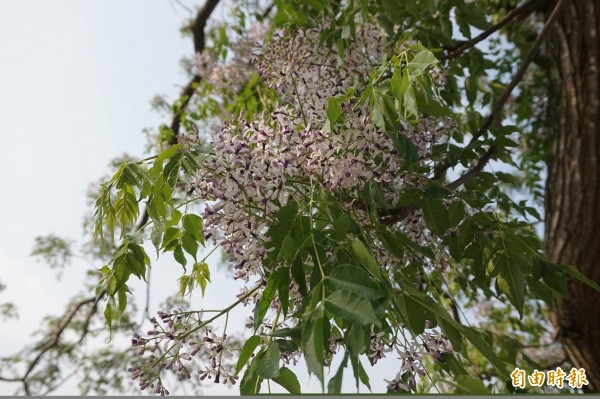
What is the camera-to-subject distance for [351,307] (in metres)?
0.66

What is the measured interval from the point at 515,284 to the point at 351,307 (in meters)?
0.52

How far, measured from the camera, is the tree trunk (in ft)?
7.36

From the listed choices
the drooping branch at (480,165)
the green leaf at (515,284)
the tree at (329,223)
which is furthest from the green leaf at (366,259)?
the drooping branch at (480,165)

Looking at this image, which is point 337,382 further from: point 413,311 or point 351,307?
point 413,311

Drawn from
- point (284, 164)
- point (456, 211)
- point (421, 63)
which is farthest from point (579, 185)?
point (284, 164)

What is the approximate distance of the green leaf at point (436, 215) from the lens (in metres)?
1.10

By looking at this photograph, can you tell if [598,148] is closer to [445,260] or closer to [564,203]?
[564,203]

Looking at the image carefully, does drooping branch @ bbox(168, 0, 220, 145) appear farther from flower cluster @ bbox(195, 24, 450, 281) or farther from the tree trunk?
flower cluster @ bbox(195, 24, 450, 281)

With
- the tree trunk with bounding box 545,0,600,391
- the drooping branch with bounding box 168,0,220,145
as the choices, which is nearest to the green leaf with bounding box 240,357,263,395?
the tree trunk with bounding box 545,0,600,391

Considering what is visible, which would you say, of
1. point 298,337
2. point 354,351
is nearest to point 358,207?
point 298,337

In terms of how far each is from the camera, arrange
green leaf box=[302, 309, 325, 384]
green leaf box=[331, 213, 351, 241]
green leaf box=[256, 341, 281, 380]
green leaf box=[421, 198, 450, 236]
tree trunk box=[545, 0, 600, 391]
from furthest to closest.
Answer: tree trunk box=[545, 0, 600, 391] < green leaf box=[421, 198, 450, 236] < green leaf box=[331, 213, 351, 241] < green leaf box=[256, 341, 281, 380] < green leaf box=[302, 309, 325, 384]

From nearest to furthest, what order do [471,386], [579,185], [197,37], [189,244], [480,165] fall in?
[471,386], [189,244], [480,165], [579,185], [197,37]

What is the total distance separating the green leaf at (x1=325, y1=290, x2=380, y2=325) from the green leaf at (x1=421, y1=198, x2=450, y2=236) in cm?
45

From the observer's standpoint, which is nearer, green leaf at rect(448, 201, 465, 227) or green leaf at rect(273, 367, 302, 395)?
green leaf at rect(273, 367, 302, 395)
